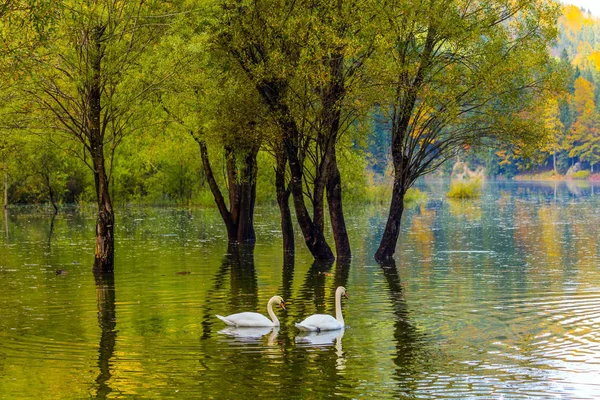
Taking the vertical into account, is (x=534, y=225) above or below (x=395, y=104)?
below

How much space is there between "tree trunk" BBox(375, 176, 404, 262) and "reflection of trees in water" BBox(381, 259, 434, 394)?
12.6 meters

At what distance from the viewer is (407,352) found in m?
20.3

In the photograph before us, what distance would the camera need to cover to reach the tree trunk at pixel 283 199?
1610 inches

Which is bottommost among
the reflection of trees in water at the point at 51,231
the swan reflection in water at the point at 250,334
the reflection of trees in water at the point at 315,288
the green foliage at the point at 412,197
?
the swan reflection in water at the point at 250,334

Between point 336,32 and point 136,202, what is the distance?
58.0 meters

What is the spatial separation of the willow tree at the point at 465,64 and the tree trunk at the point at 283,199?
4901 mm

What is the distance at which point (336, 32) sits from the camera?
35.7m

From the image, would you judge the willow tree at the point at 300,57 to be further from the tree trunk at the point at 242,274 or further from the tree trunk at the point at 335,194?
the tree trunk at the point at 242,274

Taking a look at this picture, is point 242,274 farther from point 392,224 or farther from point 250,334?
point 250,334

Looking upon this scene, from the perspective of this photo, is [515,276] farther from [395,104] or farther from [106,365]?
[106,365]

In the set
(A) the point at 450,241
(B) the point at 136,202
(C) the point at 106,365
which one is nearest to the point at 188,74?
(C) the point at 106,365

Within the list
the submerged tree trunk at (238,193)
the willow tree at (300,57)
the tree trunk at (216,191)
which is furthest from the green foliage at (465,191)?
the willow tree at (300,57)

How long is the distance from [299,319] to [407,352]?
5304 mm

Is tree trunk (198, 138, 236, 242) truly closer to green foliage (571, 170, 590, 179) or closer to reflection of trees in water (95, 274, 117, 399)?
reflection of trees in water (95, 274, 117, 399)
